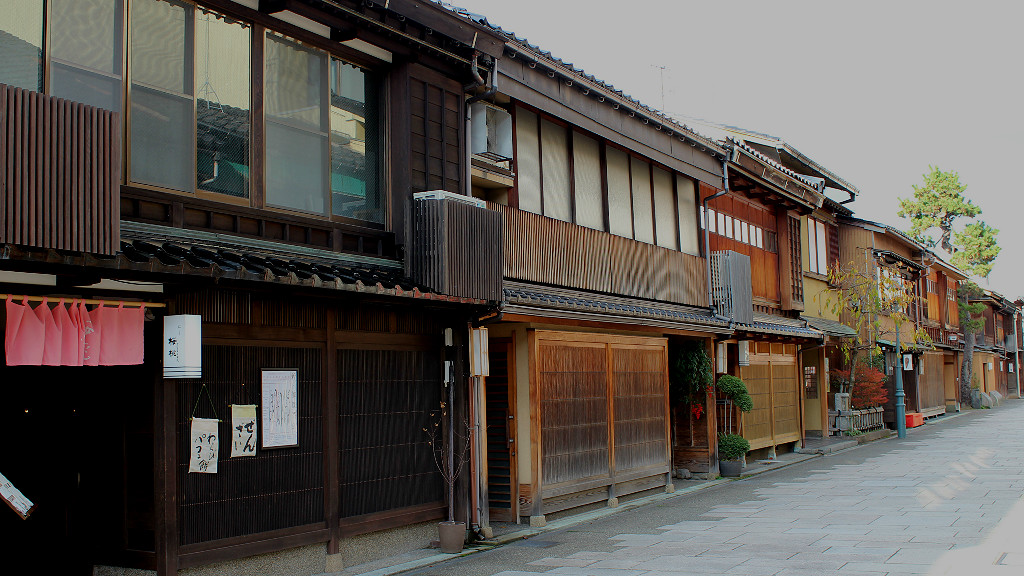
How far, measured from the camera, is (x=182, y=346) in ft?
28.5

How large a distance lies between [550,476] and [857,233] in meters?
Result: 24.4

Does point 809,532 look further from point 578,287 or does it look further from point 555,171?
point 555,171

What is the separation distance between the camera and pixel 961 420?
42344 mm

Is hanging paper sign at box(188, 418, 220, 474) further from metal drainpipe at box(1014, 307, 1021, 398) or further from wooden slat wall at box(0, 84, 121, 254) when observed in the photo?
metal drainpipe at box(1014, 307, 1021, 398)

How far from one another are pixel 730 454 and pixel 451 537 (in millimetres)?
10844

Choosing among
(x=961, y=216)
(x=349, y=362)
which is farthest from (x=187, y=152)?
(x=961, y=216)

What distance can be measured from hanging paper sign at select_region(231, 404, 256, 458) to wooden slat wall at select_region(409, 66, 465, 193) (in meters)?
3.96

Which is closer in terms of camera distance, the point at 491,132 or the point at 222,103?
the point at 222,103

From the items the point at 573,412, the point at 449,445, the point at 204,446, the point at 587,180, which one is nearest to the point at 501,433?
the point at 573,412

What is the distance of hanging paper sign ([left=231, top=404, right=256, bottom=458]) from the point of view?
957cm

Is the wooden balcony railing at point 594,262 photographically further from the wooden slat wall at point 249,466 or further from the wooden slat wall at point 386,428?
A: the wooden slat wall at point 249,466

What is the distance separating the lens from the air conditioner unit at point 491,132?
13.6 m

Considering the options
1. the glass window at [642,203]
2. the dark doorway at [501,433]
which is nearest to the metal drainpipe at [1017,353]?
the glass window at [642,203]

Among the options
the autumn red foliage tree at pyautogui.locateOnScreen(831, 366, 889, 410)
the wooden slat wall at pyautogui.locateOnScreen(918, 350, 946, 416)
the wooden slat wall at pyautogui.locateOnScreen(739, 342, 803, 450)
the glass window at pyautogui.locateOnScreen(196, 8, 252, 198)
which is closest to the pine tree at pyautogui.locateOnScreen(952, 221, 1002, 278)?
the wooden slat wall at pyautogui.locateOnScreen(918, 350, 946, 416)
